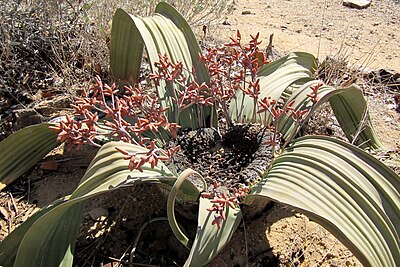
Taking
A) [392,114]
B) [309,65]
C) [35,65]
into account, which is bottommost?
[392,114]

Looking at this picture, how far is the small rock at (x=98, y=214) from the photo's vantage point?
135 centimetres

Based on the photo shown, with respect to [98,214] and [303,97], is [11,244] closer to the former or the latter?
[98,214]

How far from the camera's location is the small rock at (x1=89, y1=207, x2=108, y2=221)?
1.35 meters

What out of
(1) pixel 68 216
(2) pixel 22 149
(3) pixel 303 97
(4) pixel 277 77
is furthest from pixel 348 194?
(2) pixel 22 149

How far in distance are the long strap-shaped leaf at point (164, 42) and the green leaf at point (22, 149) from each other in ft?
1.31

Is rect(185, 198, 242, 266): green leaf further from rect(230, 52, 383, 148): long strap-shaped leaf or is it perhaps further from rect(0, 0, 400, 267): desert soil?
rect(230, 52, 383, 148): long strap-shaped leaf

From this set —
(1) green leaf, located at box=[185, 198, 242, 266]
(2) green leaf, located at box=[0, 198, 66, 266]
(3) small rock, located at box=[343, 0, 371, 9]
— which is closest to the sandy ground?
(3) small rock, located at box=[343, 0, 371, 9]

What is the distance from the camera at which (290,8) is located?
3096 mm

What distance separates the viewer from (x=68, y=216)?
1102 millimetres

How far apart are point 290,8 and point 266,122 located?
206 centimetres

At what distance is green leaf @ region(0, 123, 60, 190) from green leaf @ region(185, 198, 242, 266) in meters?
0.62

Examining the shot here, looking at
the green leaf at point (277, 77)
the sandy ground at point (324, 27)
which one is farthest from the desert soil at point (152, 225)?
the sandy ground at point (324, 27)

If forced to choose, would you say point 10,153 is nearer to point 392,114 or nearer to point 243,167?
point 243,167

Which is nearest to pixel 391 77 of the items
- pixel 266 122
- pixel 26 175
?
pixel 266 122
